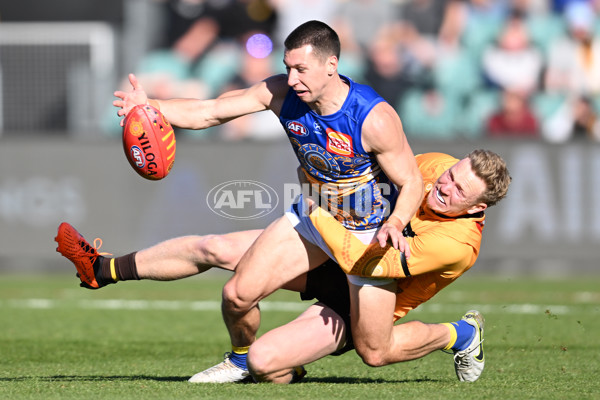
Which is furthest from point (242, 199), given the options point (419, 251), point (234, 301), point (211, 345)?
point (419, 251)

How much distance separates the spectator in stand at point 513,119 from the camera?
13734 mm

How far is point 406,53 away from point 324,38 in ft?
28.6

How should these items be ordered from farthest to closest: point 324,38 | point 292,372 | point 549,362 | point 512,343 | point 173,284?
point 173,284 < point 512,343 < point 549,362 < point 292,372 < point 324,38

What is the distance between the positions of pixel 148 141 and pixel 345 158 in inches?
44.4

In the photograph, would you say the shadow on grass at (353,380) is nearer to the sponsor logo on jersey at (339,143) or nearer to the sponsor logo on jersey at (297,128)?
the sponsor logo on jersey at (339,143)

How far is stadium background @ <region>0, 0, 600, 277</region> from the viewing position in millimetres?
12734

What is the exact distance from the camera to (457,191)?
5.73m

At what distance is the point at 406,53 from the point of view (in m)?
14.1

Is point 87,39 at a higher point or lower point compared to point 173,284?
higher

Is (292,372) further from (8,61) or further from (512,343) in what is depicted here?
(8,61)

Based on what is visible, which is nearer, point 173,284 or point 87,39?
point 173,284

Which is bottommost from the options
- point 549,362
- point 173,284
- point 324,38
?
point 173,284

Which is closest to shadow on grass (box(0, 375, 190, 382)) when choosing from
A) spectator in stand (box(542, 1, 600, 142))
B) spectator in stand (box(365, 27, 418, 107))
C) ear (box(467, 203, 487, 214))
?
ear (box(467, 203, 487, 214))

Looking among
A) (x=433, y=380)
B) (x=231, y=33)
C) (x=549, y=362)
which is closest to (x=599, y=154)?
(x=231, y=33)
